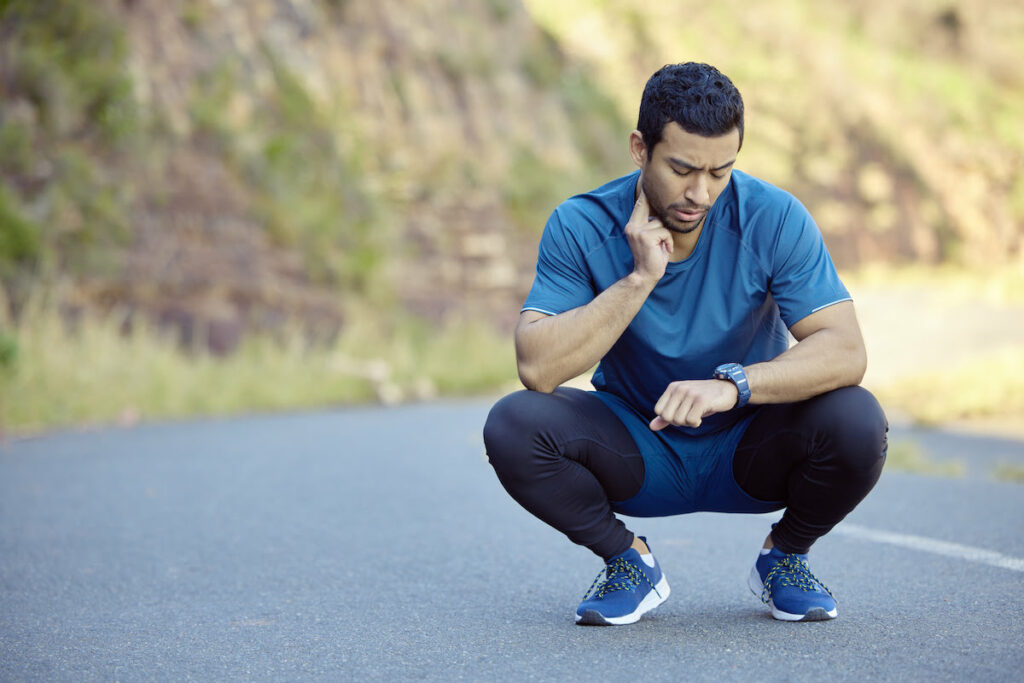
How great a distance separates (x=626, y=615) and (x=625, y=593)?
0.23ft

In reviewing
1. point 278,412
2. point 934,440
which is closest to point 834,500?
point 934,440

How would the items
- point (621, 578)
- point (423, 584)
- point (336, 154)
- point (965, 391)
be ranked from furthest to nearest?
point (336, 154) → point (965, 391) → point (423, 584) → point (621, 578)

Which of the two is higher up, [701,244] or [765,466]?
[701,244]

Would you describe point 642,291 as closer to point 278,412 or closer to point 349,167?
point 278,412

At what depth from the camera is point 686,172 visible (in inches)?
146

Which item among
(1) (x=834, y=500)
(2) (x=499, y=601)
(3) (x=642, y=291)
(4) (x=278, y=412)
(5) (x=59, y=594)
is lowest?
(4) (x=278, y=412)

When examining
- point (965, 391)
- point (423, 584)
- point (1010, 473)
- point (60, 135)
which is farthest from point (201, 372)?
point (423, 584)

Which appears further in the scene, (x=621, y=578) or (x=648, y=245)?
(x=621, y=578)

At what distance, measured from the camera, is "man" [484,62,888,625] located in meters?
3.67

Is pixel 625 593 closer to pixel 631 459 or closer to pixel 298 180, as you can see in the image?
pixel 631 459

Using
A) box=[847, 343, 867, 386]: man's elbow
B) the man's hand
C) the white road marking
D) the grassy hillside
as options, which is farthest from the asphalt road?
the grassy hillside

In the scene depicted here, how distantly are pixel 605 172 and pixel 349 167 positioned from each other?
31.8 ft

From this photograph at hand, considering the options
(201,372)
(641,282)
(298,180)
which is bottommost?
(201,372)

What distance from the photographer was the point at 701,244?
3898 mm
